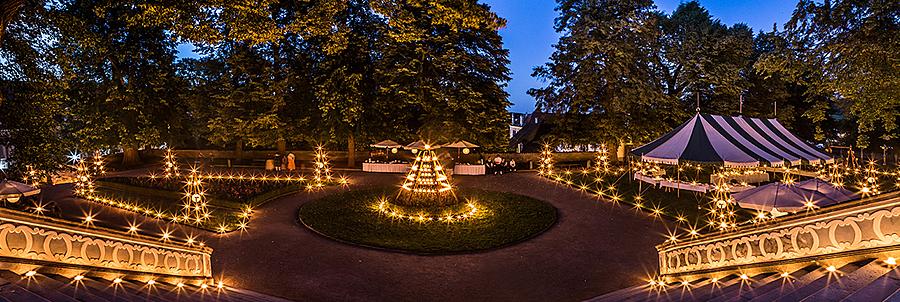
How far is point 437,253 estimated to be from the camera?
9.56 meters

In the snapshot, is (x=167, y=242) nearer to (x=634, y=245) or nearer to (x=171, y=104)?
(x=634, y=245)

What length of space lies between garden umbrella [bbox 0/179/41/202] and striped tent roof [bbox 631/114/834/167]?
1970 cm

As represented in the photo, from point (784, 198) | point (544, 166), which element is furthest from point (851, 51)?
point (544, 166)

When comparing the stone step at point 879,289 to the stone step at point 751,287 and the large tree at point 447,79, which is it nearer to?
the stone step at point 751,287

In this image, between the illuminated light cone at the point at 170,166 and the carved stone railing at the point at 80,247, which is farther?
the illuminated light cone at the point at 170,166

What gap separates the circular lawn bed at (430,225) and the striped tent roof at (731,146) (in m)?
4.69

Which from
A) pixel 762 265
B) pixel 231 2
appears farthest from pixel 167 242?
pixel 762 265

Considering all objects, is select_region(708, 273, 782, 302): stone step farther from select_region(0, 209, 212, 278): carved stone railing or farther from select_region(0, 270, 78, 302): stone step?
select_region(0, 209, 212, 278): carved stone railing

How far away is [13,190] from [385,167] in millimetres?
15512

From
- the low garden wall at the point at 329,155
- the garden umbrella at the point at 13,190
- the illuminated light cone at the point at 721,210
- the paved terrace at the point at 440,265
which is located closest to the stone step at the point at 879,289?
the paved terrace at the point at 440,265

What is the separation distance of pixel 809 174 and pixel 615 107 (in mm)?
9351

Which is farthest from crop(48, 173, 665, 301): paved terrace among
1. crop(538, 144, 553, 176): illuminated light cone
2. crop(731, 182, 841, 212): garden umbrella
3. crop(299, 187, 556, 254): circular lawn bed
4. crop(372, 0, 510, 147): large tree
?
crop(372, 0, 510, 147): large tree

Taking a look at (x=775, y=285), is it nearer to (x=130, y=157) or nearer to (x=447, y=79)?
(x=447, y=79)

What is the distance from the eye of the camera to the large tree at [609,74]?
23.9m
